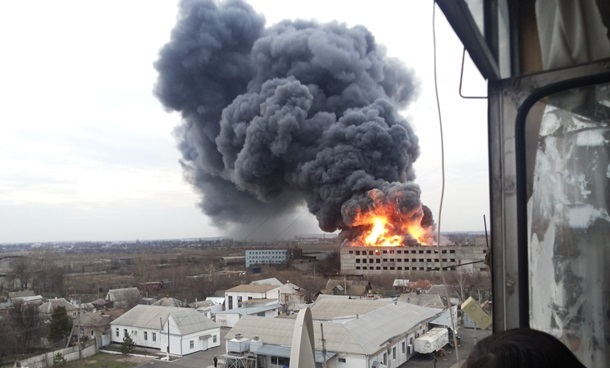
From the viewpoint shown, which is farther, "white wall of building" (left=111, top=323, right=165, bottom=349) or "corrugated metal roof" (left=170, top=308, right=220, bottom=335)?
"white wall of building" (left=111, top=323, right=165, bottom=349)

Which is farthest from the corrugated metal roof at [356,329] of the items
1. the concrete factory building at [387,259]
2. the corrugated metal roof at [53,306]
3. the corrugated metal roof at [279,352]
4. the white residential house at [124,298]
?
the concrete factory building at [387,259]

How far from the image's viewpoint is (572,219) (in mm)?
1113

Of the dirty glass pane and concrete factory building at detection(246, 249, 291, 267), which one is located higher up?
the dirty glass pane

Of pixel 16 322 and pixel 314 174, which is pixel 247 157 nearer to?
pixel 314 174

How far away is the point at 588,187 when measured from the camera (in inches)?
43.3

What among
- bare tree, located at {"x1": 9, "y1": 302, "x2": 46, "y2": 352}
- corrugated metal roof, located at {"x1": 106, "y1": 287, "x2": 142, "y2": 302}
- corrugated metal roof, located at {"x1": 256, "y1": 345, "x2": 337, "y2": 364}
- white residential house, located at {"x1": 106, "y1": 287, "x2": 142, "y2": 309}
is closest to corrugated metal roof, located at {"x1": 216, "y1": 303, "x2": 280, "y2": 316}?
corrugated metal roof, located at {"x1": 256, "y1": 345, "x2": 337, "y2": 364}

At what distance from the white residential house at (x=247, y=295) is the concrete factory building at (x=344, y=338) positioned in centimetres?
589

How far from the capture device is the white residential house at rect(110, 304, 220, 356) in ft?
39.1

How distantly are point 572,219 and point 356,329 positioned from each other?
29.3 feet

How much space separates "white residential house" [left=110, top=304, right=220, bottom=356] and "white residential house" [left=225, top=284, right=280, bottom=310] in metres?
4.03

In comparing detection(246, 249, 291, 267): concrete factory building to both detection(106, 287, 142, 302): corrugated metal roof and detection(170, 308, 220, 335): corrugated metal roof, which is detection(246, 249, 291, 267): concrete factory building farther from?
detection(170, 308, 220, 335): corrugated metal roof

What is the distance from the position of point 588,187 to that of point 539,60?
1.46 ft

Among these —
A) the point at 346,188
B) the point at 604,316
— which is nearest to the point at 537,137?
the point at 604,316

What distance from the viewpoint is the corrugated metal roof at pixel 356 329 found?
29.6 ft
